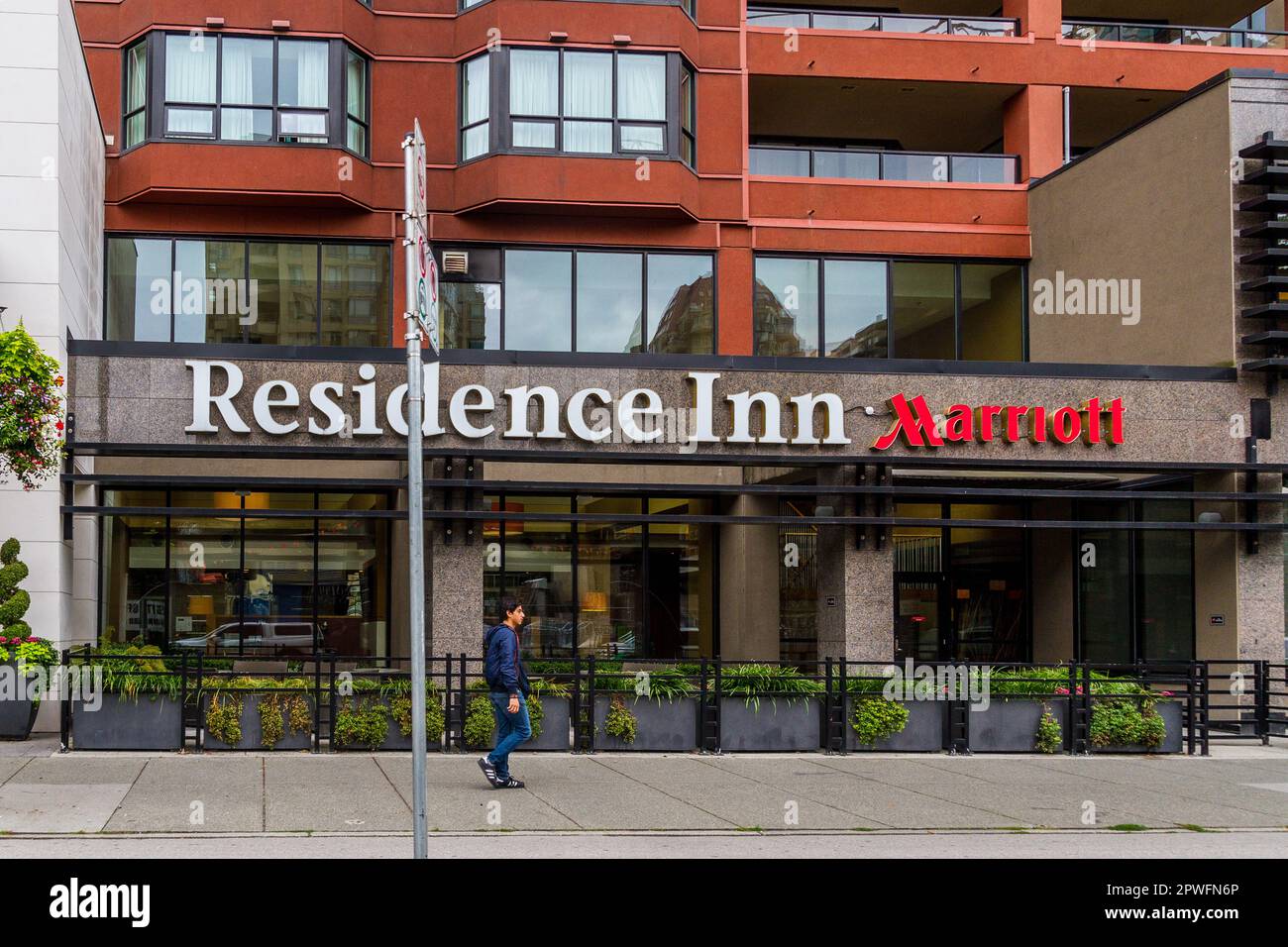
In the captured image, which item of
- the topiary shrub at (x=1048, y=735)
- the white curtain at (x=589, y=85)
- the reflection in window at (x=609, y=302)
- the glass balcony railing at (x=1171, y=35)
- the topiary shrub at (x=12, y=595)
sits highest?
the glass balcony railing at (x=1171, y=35)

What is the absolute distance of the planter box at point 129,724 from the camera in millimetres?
14844

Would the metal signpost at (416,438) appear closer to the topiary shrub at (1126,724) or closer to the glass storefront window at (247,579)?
the topiary shrub at (1126,724)

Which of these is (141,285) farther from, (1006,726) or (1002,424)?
(1006,726)

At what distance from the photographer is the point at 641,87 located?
74.4 feet

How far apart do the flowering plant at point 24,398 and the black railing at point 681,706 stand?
7.68 feet

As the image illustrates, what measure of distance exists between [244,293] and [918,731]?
13.4 meters

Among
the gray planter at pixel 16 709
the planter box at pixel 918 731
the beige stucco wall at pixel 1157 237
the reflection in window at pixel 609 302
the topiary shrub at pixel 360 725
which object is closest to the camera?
the topiary shrub at pixel 360 725

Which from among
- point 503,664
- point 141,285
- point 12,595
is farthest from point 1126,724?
point 141,285

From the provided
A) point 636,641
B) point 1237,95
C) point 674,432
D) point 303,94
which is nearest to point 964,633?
point 636,641

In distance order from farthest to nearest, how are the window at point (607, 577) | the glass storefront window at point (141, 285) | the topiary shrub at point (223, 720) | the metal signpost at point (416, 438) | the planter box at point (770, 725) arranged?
A: 1. the window at point (607, 577)
2. the glass storefront window at point (141, 285)
3. the planter box at point (770, 725)
4. the topiary shrub at point (223, 720)
5. the metal signpost at point (416, 438)

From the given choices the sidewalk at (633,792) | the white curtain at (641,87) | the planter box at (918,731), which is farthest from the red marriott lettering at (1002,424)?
the white curtain at (641,87)

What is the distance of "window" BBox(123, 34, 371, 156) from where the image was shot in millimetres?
21703

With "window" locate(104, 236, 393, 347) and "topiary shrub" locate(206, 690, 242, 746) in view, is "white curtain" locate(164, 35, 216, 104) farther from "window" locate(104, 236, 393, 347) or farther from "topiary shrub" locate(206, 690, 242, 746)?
"topiary shrub" locate(206, 690, 242, 746)

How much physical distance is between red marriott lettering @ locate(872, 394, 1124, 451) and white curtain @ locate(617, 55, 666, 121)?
23.2 feet
